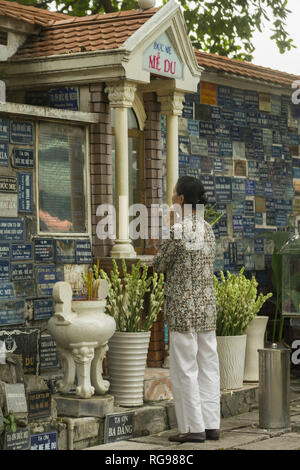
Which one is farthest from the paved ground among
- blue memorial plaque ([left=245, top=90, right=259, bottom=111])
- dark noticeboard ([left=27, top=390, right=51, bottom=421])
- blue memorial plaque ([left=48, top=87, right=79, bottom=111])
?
blue memorial plaque ([left=245, top=90, right=259, bottom=111])

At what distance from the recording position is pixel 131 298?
809 centimetres

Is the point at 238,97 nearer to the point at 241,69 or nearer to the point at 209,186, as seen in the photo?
the point at 241,69

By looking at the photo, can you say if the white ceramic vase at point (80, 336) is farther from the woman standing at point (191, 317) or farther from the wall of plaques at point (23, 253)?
the woman standing at point (191, 317)

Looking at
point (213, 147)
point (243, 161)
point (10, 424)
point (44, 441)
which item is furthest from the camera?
point (243, 161)

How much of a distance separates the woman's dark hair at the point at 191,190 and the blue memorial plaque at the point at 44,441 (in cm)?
205

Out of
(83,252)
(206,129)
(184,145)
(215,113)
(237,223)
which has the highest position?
(215,113)

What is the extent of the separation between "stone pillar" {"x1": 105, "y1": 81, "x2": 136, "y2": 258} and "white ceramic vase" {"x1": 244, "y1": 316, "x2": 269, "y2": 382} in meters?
1.60

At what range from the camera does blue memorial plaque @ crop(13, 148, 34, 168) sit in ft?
25.8

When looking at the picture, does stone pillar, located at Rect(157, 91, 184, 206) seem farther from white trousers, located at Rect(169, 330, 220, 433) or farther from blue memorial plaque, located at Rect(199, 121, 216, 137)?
white trousers, located at Rect(169, 330, 220, 433)

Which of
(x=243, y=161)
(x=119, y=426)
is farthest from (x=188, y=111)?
(x=119, y=426)

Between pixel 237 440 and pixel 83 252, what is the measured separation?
2.19 meters

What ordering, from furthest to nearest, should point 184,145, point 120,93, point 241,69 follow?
point 241,69 < point 184,145 < point 120,93

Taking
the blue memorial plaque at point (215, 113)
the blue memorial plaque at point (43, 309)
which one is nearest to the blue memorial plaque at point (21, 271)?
the blue memorial plaque at point (43, 309)
